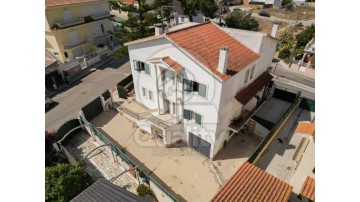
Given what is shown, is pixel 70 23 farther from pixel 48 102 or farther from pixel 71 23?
pixel 48 102

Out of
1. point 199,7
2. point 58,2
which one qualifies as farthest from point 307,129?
point 199,7

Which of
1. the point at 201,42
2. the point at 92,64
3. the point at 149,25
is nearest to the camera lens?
the point at 201,42

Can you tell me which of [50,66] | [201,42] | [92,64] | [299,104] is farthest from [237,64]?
[92,64]

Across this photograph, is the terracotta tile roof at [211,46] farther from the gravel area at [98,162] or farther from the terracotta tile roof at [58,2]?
the terracotta tile roof at [58,2]

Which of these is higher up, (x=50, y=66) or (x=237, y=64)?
(x=237, y=64)

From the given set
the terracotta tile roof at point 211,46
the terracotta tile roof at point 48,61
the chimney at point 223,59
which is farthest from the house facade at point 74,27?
the chimney at point 223,59

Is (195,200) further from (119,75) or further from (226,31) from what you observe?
Result: (119,75)

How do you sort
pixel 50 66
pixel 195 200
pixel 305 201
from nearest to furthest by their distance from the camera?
pixel 305 201 < pixel 195 200 < pixel 50 66
